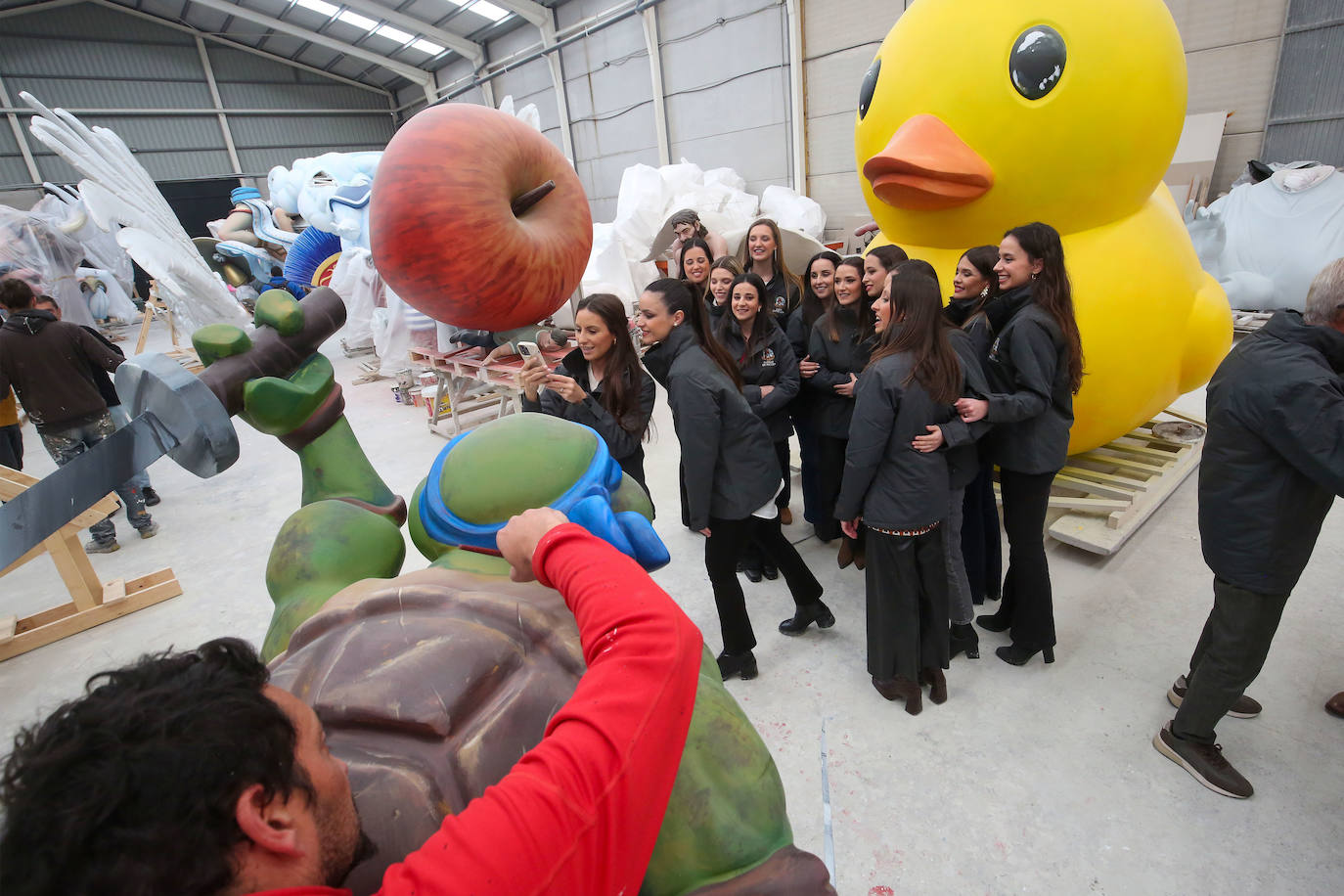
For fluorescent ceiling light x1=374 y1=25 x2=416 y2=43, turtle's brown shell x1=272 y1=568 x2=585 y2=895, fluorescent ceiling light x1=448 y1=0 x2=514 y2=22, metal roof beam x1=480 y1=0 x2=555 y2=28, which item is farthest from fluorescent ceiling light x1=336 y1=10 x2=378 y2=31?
turtle's brown shell x1=272 y1=568 x2=585 y2=895

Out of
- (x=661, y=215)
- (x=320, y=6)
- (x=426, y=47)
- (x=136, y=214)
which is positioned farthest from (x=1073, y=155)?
(x=426, y=47)

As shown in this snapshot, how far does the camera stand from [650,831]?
2.01 ft

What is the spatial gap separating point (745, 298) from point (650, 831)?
2237 millimetres

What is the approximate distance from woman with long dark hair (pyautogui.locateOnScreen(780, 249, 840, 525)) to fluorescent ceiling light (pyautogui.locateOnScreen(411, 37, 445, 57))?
13931 millimetres

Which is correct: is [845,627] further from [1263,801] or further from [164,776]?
[164,776]

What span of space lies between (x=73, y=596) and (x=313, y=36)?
48.3 feet

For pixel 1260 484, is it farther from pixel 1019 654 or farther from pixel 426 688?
pixel 426 688

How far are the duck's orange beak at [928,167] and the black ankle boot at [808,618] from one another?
1482 mm

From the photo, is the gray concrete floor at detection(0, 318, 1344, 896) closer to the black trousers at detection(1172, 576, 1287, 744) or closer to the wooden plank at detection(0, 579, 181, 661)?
the wooden plank at detection(0, 579, 181, 661)

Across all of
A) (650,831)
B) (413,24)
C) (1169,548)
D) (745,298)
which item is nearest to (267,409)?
(650,831)

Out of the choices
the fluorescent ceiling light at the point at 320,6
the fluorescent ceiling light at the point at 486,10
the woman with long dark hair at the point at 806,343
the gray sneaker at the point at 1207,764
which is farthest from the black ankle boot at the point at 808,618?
the fluorescent ceiling light at the point at 320,6

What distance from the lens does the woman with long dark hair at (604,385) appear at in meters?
2.10

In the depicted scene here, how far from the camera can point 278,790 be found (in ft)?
1.72

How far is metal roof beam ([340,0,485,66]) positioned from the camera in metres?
11.3
